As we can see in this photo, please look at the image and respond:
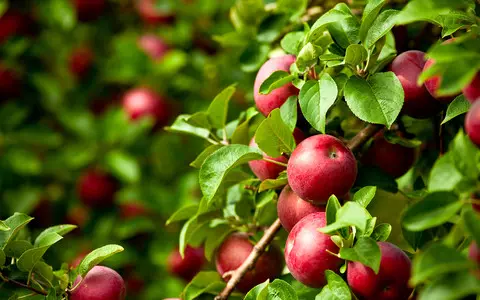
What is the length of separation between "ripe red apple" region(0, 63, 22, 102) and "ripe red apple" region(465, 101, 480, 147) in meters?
1.81

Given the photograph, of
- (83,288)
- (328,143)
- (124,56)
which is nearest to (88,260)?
(83,288)

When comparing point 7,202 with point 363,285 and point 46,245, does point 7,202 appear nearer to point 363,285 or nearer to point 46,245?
point 46,245

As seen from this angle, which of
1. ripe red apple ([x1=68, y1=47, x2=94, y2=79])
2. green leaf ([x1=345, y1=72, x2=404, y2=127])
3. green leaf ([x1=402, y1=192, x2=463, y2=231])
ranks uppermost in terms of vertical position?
green leaf ([x1=402, y1=192, x2=463, y2=231])

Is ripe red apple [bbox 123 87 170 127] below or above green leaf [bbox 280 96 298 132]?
below

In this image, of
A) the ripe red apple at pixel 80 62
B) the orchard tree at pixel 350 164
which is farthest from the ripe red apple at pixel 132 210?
the orchard tree at pixel 350 164

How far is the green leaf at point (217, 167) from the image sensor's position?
3.38ft

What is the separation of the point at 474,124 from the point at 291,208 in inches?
14.5

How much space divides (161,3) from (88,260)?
4.92 ft

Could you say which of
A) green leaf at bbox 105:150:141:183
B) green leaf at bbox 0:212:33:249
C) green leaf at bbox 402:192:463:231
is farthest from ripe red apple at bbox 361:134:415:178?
green leaf at bbox 105:150:141:183

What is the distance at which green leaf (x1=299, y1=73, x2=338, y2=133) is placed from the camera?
0.98 metres

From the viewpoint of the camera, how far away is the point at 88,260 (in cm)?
102

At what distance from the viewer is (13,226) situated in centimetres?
103

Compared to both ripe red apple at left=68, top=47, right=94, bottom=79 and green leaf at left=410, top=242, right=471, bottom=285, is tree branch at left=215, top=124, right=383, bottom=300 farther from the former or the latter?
ripe red apple at left=68, top=47, right=94, bottom=79

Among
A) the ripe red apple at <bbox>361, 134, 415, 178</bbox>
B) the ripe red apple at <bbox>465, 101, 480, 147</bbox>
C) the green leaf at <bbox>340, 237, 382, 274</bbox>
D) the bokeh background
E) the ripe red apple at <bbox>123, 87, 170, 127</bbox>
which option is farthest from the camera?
the ripe red apple at <bbox>123, 87, 170, 127</bbox>
